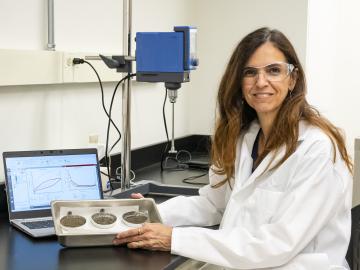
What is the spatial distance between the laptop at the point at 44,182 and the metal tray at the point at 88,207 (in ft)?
0.29

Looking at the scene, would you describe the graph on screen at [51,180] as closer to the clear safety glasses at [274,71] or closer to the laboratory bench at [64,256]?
the laboratory bench at [64,256]

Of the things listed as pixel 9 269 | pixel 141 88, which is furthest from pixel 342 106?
pixel 9 269

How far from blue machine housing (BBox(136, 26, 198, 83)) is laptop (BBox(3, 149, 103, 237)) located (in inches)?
12.3

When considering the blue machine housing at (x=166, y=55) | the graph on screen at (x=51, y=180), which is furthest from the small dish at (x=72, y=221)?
the blue machine housing at (x=166, y=55)

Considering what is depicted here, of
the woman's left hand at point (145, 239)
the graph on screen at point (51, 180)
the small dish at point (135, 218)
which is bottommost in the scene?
the woman's left hand at point (145, 239)

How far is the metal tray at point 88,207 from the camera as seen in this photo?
1.29m

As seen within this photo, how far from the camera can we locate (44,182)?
1.53 m

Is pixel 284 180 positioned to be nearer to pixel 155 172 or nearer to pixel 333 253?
pixel 333 253

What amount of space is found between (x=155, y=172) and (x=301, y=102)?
1.00m

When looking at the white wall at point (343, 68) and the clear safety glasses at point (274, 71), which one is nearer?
the clear safety glasses at point (274, 71)

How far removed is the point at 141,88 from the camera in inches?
93.4

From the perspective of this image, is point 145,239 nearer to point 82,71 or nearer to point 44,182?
point 44,182

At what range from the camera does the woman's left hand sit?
1.31m

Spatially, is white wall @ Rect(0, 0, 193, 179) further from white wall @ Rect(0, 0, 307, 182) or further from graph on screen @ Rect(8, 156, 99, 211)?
graph on screen @ Rect(8, 156, 99, 211)
